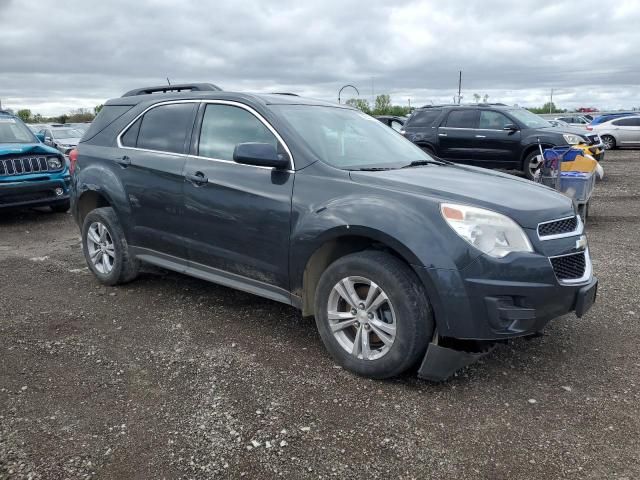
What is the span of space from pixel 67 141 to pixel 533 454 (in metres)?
18.2

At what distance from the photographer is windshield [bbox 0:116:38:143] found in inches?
382

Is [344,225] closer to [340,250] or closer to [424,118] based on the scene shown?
[340,250]

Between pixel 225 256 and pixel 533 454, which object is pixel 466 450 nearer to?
pixel 533 454

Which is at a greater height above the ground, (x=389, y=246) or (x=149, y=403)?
(x=389, y=246)

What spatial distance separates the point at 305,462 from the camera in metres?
2.78

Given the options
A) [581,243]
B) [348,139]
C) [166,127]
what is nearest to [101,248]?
[166,127]

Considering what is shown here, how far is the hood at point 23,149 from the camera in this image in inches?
351

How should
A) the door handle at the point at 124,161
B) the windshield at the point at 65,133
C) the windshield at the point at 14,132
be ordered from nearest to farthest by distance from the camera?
the door handle at the point at 124,161
the windshield at the point at 14,132
the windshield at the point at 65,133

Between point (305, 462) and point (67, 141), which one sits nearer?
point (305, 462)

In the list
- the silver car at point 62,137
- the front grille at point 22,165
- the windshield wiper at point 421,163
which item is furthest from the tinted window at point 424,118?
the silver car at point 62,137

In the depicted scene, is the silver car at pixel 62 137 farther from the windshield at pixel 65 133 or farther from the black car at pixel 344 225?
the black car at pixel 344 225

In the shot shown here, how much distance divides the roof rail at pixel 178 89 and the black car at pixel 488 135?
8798mm

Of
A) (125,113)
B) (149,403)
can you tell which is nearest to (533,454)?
(149,403)

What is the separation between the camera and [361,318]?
3.53 m
